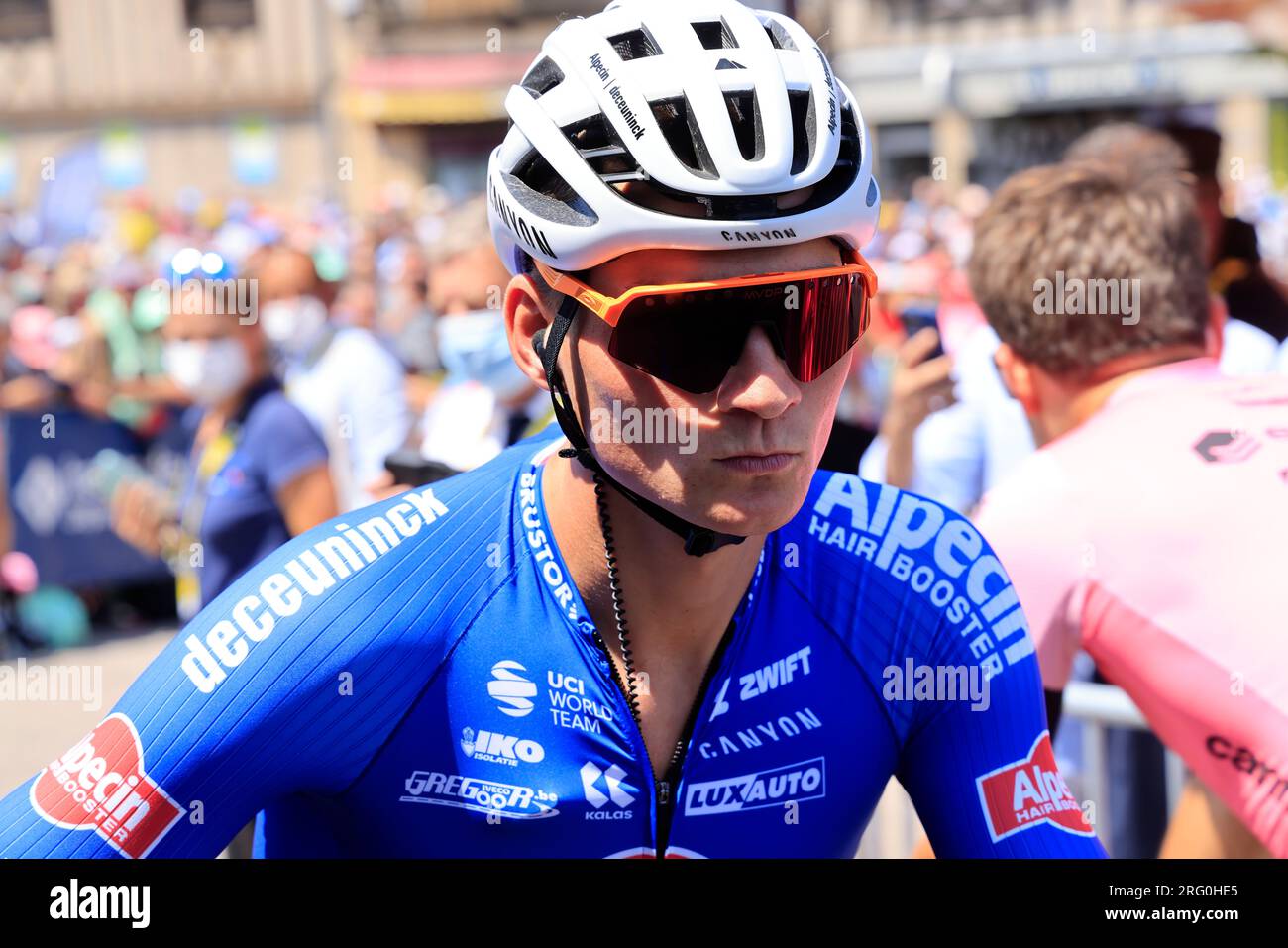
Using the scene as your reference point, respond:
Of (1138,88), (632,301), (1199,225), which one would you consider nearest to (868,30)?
(1138,88)

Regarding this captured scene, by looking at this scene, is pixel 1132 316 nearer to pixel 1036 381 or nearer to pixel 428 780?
pixel 1036 381

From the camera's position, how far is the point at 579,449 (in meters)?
2.13

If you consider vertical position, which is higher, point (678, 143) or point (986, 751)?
point (678, 143)

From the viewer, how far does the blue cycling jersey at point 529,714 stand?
191cm

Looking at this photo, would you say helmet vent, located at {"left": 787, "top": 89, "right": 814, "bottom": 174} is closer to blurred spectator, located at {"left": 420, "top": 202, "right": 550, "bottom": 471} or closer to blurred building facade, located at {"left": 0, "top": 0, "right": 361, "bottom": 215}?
blurred spectator, located at {"left": 420, "top": 202, "right": 550, "bottom": 471}

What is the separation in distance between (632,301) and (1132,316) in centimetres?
153

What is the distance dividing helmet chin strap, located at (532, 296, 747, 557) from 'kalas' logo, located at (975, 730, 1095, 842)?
54 centimetres

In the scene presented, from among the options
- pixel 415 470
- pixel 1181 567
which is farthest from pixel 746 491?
pixel 415 470

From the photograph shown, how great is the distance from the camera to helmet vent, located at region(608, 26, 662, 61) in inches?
82.1

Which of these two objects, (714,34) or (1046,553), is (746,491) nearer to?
(714,34)

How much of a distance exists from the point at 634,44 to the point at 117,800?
128cm

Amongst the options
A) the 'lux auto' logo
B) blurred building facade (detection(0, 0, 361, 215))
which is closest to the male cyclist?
the 'lux auto' logo
